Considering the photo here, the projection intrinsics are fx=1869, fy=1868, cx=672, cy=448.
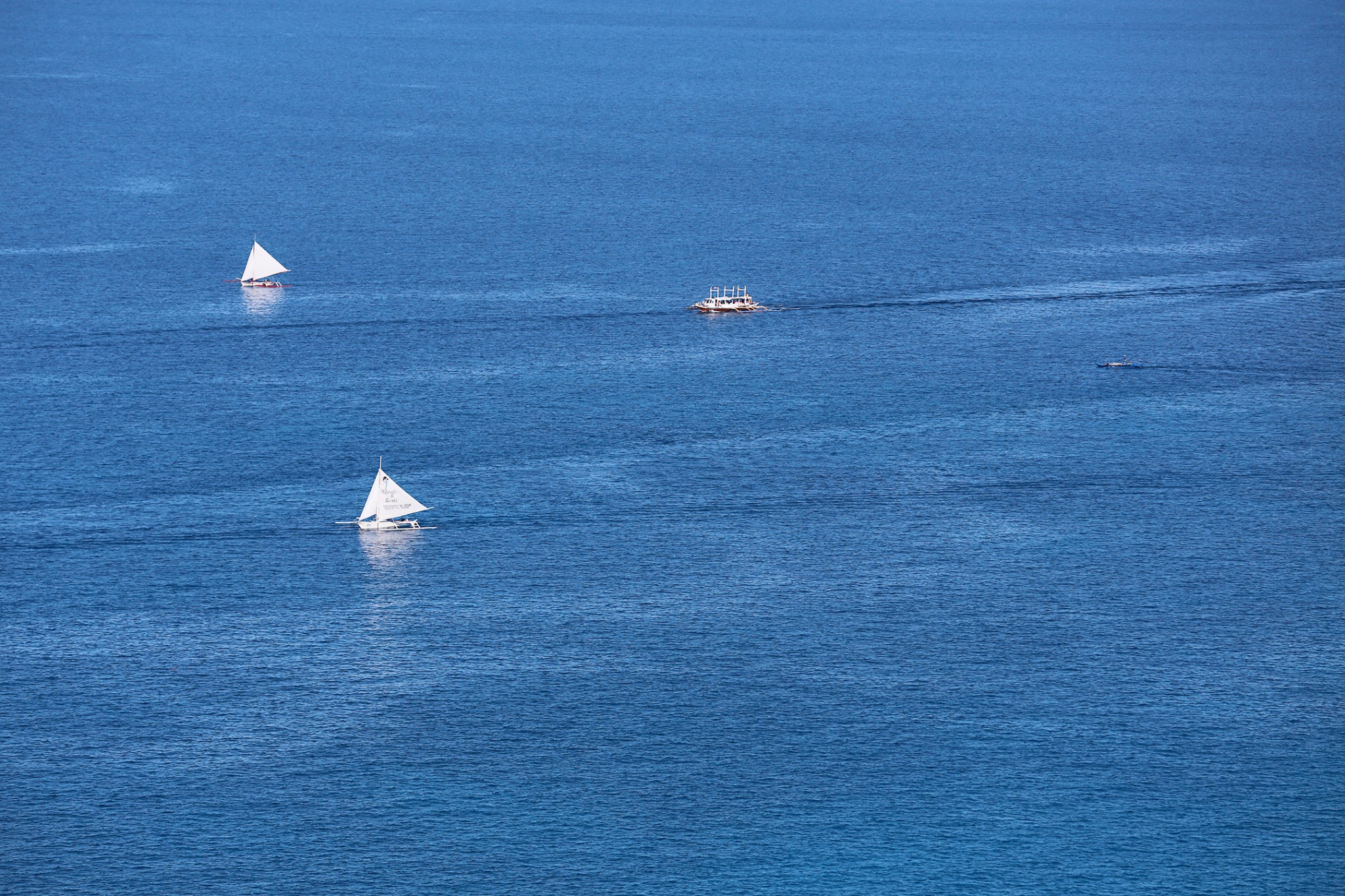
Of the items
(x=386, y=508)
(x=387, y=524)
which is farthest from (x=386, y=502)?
(x=387, y=524)

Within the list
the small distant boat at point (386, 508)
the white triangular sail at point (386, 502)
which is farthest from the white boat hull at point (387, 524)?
the white triangular sail at point (386, 502)

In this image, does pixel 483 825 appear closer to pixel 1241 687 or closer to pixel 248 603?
pixel 248 603

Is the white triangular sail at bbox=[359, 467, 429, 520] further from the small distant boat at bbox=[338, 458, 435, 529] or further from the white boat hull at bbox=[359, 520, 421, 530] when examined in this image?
the white boat hull at bbox=[359, 520, 421, 530]

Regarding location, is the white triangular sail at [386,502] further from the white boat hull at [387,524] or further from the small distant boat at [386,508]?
the white boat hull at [387,524]

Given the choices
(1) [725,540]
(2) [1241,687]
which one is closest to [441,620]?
(1) [725,540]

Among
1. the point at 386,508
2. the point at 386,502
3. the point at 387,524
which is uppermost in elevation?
the point at 386,502

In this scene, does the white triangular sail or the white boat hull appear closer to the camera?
the white triangular sail

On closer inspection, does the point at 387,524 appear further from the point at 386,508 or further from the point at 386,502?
the point at 386,502

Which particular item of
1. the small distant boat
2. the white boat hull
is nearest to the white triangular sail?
the small distant boat
